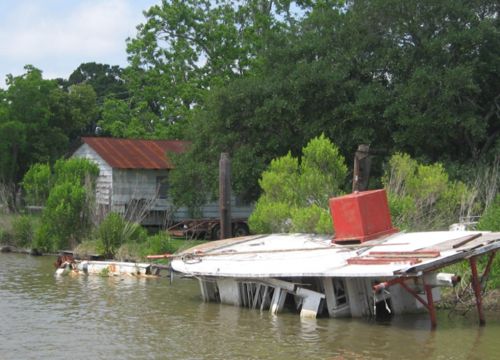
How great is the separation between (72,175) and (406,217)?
15032mm

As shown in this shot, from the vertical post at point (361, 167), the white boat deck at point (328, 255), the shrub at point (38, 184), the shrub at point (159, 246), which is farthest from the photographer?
the shrub at point (38, 184)

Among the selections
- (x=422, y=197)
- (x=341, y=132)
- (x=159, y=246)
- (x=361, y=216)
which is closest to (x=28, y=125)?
(x=159, y=246)

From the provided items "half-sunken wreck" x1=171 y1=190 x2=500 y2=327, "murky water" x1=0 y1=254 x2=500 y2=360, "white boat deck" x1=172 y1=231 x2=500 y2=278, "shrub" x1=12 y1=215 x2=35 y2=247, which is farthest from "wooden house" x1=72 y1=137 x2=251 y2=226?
"half-sunken wreck" x1=171 y1=190 x2=500 y2=327

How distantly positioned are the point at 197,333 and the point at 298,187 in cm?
689

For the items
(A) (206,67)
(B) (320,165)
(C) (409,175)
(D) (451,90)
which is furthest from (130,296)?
(A) (206,67)

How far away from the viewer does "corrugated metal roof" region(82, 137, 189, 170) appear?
113 feet

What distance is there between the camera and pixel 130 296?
20.2 meters

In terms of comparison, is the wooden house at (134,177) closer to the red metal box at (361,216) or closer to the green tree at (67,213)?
the green tree at (67,213)

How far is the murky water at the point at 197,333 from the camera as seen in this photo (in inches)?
543

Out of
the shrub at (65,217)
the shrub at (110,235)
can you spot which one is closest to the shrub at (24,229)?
the shrub at (65,217)

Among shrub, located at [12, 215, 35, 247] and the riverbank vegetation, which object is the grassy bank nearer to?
the riverbank vegetation

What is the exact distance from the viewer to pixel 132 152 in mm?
35844

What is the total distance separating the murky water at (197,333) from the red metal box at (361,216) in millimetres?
2055

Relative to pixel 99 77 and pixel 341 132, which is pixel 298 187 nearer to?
pixel 341 132
